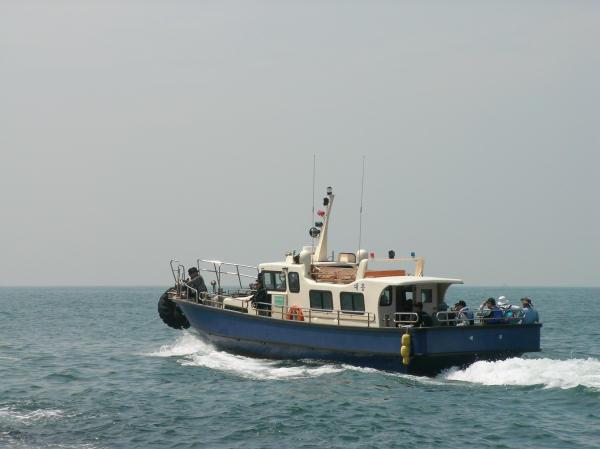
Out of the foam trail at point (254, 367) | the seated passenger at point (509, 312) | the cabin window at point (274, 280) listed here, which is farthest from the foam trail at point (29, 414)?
the seated passenger at point (509, 312)

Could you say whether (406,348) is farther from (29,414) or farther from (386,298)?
(29,414)

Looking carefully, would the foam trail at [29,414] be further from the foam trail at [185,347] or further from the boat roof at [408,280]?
the foam trail at [185,347]

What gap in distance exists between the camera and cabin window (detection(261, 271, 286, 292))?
92.1ft

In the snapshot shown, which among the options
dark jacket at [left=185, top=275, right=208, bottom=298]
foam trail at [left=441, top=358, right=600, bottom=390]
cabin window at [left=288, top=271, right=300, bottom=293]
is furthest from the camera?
dark jacket at [left=185, top=275, right=208, bottom=298]

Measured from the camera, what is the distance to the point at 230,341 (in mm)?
28906

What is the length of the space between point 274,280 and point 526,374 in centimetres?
887

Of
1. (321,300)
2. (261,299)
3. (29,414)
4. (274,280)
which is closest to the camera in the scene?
(29,414)

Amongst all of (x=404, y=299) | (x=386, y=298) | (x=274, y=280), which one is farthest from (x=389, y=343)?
(x=274, y=280)

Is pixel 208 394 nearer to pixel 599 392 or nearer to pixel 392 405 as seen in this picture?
pixel 392 405

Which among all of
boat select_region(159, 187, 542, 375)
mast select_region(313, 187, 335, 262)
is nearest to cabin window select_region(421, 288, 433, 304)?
boat select_region(159, 187, 542, 375)

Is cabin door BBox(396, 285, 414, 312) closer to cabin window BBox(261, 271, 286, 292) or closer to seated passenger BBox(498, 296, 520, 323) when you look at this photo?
seated passenger BBox(498, 296, 520, 323)

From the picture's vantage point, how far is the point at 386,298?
82.9ft

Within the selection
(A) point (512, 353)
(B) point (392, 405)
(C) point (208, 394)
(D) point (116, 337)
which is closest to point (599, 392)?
(A) point (512, 353)

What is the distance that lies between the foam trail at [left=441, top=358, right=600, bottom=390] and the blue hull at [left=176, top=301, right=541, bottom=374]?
34 centimetres
